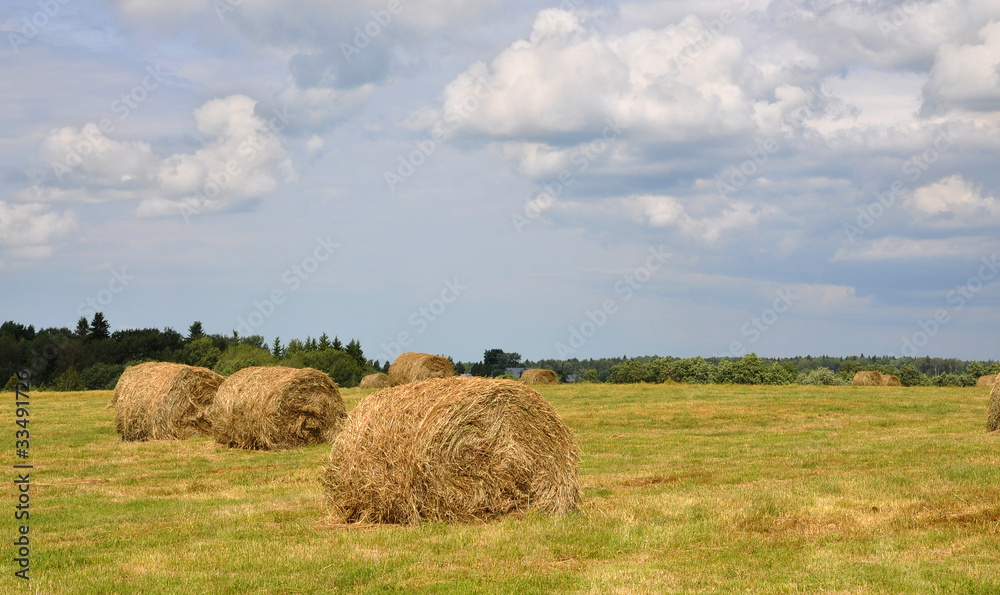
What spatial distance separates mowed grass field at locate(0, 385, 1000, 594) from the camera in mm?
8578

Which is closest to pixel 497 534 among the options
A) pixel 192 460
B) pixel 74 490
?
pixel 74 490

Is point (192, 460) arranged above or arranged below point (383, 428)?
below

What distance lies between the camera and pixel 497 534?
10.6 metres

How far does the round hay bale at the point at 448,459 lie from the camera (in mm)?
11641

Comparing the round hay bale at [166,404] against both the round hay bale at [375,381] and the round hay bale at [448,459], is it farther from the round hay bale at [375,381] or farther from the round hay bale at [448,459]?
the round hay bale at [375,381]

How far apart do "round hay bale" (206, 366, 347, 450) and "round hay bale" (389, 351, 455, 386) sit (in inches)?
717

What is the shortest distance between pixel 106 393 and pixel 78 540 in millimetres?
37375

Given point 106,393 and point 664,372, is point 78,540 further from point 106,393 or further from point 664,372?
point 664,372

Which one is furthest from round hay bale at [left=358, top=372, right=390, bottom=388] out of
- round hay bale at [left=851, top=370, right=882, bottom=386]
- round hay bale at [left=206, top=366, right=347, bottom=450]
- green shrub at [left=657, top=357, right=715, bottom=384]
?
green shrub at [left=657, top=357, right=715, bottom=384]

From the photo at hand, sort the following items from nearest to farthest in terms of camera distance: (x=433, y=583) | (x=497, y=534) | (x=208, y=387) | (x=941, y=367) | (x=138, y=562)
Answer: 1. (x=433, y=583)
2. (x=138, y=562)
3. (x=497, y=534)
4. (x=208, y=387)
5. (x=941, y=367)

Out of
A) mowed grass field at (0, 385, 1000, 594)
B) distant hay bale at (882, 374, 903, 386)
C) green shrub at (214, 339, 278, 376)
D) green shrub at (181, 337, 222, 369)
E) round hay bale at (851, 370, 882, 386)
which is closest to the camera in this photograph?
mowed grass field at (0, 385, 1000, 594)

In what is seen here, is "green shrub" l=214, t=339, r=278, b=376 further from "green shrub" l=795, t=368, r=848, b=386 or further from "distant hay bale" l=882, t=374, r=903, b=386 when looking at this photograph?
"distant hay bale" l=882, t=374, r=903, b=386

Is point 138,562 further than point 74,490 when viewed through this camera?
No

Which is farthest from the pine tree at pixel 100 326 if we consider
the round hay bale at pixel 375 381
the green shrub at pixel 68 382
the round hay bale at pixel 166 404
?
the round hay bale at pixel 166 404
